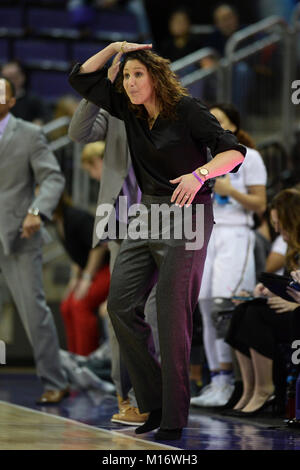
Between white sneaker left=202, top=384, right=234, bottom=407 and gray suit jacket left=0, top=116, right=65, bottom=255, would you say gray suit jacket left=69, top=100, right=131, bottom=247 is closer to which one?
gray suit jacket left=0, top=116, right=65, bottom=255

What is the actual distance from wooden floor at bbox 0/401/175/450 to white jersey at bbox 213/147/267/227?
149cm

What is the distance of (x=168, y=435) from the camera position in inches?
148

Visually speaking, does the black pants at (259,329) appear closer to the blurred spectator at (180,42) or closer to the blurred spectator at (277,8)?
the blurred spectator at (180,42)

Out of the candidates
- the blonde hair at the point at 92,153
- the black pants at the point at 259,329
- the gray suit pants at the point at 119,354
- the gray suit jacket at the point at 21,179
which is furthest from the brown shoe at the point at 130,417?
the blonde hair at the point at 92,153

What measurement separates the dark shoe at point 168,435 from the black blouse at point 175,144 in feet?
3.14

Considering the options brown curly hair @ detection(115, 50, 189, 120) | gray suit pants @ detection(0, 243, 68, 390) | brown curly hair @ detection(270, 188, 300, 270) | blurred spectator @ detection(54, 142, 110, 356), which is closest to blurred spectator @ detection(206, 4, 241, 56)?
blurred spectator @ detection(54, 142, 110, 356)

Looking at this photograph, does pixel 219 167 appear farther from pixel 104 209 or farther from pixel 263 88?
pixel 263 88

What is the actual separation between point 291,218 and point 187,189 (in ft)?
3.75

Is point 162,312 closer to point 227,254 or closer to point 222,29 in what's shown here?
point 227,254

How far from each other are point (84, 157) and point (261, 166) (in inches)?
46.3

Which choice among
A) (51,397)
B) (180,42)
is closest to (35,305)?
(51,397)

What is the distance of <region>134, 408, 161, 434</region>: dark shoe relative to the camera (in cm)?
394

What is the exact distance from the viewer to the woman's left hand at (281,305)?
4.60 metres
